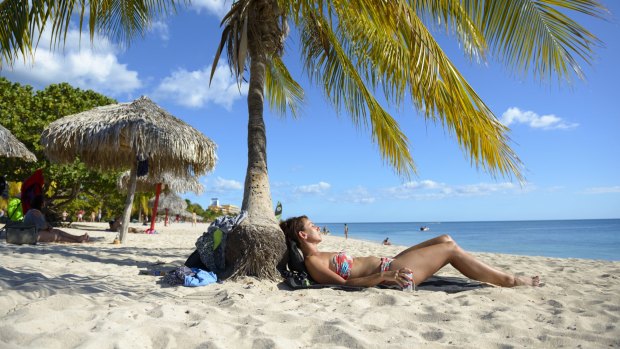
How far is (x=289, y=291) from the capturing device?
3.04 metres

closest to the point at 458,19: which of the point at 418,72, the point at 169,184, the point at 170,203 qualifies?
the point at 418,72

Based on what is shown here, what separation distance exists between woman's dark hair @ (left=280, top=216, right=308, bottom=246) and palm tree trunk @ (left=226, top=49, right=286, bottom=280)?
0.19 ft

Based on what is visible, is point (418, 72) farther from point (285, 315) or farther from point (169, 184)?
point (169, 184)

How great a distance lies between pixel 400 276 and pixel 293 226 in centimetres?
100

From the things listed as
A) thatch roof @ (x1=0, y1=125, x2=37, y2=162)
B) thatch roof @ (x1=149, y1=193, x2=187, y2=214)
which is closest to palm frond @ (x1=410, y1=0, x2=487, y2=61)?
thatch roof @ (x1=0, y1=125, x2=37, y2=162)

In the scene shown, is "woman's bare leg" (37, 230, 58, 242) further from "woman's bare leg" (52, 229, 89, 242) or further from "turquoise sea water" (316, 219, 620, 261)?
"turquoise sea water" (316, 219, 620, 261)

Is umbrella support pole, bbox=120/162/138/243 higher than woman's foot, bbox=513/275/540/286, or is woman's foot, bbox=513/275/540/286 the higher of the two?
umbrella support pole, bbox=120/162/138/243

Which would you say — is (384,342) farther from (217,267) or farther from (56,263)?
(56,263)

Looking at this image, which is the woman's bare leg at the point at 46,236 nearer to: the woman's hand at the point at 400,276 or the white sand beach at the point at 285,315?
the white sand beach at the point at 285,315

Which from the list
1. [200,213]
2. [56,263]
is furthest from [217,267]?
[200,213]

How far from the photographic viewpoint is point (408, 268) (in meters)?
2.96

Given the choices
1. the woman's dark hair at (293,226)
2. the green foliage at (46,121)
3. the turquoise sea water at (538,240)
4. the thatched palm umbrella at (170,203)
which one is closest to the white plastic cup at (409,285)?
Answer: the woman's dark hair at (293,226)

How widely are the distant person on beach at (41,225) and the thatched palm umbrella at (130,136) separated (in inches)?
36.6

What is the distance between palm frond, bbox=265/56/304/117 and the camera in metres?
5.99
